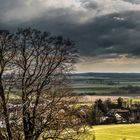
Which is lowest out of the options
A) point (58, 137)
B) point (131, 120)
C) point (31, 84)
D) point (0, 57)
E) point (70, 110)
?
point (131, 120)

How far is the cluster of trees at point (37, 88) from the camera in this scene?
82.9 ft

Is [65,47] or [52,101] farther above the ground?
[65,47]

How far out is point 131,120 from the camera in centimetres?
11994

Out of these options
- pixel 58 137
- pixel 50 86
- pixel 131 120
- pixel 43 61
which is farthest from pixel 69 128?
pixel 131 120

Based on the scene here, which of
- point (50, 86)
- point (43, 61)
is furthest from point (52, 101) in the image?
point (43, 61)

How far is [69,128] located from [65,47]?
4.92 m

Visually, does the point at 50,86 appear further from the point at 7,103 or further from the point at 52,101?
the point at 7,103

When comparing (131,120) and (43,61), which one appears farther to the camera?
(131,120)

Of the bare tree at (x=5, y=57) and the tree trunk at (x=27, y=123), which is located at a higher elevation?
the bare tree at (x=5, y=57)

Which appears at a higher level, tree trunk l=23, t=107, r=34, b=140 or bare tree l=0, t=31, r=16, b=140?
bare tree l=0, t=31, r=16, b=140

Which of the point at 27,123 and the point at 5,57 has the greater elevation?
the point at 5,57

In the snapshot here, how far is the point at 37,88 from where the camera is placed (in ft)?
85.2

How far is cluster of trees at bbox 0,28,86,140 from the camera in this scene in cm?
2527

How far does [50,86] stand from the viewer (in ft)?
85.1
